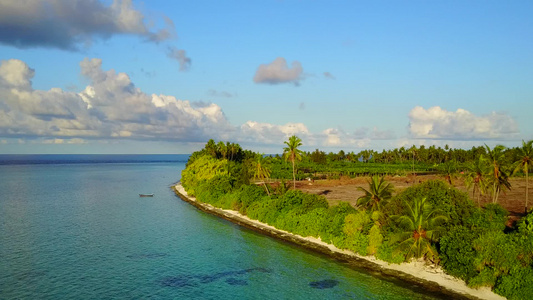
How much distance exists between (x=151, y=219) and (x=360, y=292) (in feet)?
168

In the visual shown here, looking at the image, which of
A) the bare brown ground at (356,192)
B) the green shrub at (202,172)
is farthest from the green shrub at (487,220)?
the green shrub at (202,172)

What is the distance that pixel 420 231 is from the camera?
1638 inches

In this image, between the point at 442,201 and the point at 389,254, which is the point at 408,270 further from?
the point at 442,201

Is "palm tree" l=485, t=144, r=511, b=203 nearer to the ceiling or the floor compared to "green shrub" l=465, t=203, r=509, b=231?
nearer to the ceiling

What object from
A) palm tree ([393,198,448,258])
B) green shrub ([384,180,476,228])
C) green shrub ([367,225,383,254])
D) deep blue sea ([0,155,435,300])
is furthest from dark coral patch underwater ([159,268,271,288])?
green shrub ([384,180,476,228])

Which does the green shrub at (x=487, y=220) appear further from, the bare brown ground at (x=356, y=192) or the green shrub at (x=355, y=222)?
the green shrub at (x=355, y=222)

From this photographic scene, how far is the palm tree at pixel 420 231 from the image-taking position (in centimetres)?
4138

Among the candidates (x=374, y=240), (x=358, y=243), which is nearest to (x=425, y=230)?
(x=374, y=240)

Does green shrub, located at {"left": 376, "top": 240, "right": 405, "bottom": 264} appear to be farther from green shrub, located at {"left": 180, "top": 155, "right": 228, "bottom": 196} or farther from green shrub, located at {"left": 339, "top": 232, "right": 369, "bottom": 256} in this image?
green shrub, located at {"left": 180, "top": 155, "right": 228, "bottom": 196}

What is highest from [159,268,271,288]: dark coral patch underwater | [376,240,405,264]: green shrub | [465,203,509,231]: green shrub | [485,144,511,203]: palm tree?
[485,144,511,203]: palm tree

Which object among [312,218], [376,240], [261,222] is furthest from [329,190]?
[376,240]

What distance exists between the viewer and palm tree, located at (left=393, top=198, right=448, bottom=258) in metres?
41.4

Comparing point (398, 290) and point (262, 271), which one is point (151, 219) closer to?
point (262, 271)

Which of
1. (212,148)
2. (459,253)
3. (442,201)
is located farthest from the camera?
(212,148)
